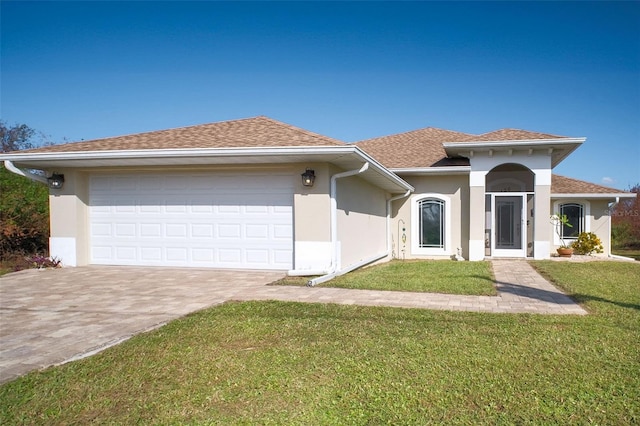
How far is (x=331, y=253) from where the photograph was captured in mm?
9453

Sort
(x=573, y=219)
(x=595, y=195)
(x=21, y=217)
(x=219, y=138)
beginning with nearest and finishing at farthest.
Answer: (x=219, y=138) → (x=21, y=217) → (x=595, y=195) → (x=573, y=219)

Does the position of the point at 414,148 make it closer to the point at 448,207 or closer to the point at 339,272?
the point at 448,207

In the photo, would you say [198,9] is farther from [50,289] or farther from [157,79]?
[50,289]

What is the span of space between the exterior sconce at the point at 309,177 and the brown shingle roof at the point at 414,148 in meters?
6.64

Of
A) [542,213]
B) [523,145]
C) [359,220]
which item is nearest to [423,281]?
[359,220]

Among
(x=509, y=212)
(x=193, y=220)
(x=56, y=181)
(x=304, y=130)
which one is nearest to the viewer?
(x=304, y=130)

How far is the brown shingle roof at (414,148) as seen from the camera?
15594mm

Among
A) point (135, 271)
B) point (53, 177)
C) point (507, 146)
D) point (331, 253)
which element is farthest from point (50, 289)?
point (507, 146)

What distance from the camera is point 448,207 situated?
15047 millimetres

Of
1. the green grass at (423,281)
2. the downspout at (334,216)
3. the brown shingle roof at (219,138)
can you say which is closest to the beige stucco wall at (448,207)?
the green grass at (423,281)

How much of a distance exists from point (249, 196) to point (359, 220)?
3308 mm

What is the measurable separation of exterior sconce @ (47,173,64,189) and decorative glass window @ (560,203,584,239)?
18.3 m

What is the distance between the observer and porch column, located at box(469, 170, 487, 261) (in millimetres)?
14172

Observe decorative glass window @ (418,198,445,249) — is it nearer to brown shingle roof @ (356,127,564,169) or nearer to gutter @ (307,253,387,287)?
brown shingle roof @ (356,127,564,169)
